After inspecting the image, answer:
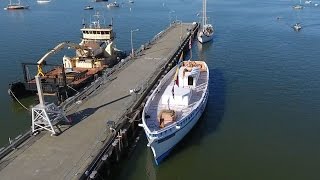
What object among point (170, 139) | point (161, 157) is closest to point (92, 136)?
point (161, 157)

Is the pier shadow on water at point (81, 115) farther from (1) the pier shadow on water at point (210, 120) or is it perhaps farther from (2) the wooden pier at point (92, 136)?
(1) the pier shadow on water at point (210, 120)

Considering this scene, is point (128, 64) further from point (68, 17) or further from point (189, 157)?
point (68, 17)

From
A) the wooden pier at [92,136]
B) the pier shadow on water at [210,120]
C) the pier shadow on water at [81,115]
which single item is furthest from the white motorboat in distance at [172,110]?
the pier shadow on water at [81,115]

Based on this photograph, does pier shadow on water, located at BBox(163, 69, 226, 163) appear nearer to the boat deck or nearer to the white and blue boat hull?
the white and blue boat hull

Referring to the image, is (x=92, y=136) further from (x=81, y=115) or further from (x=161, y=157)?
(x=161, y=157)

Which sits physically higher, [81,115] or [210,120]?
[81,115]

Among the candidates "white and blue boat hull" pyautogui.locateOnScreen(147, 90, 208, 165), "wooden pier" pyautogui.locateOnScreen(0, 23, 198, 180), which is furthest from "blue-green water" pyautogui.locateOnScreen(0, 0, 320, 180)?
"wooden pier" pyautogui.locateOnScreen(0, 23, 198, 180)

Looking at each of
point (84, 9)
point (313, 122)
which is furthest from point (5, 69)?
point (84, 9)
